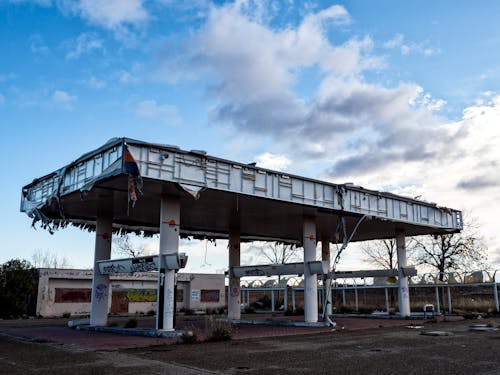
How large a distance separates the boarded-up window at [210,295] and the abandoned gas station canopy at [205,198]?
20.7 metres

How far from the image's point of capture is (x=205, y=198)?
77.8ft

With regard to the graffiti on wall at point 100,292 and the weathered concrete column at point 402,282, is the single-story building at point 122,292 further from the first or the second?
the weathered concrete column at point 402,282

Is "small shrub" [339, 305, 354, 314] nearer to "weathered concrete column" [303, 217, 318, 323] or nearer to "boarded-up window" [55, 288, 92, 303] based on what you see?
"weathered concrete column" [303, 217, 318, 323]

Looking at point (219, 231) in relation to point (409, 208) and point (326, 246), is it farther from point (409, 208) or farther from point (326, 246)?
point (409, 208)

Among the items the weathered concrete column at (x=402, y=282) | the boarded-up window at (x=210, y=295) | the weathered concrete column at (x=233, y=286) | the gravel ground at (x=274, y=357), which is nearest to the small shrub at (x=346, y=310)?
the weathered concrete column at (x=402, y=282)

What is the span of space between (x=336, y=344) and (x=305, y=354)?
3324 millimetres

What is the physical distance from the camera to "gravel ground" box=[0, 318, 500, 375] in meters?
11.4

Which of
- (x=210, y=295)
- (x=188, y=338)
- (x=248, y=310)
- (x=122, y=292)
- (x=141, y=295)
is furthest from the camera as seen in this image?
(x=210, y=295)

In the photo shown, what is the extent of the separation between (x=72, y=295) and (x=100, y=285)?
76.8 feet

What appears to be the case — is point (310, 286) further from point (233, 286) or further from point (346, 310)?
point (346, 310)

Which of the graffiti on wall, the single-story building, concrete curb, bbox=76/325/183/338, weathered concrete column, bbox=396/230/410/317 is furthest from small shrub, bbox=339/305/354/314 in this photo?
concrete curb, bbox=76/325/183/338

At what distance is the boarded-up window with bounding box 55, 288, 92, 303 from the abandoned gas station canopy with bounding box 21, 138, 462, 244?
1750 centimetres

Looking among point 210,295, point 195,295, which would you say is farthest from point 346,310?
point 195,295

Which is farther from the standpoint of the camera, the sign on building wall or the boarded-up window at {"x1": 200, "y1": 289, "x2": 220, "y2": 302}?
the boarded-up window at {"x1": 200, "y1": 289, "x2": 220, "y2": 302}
